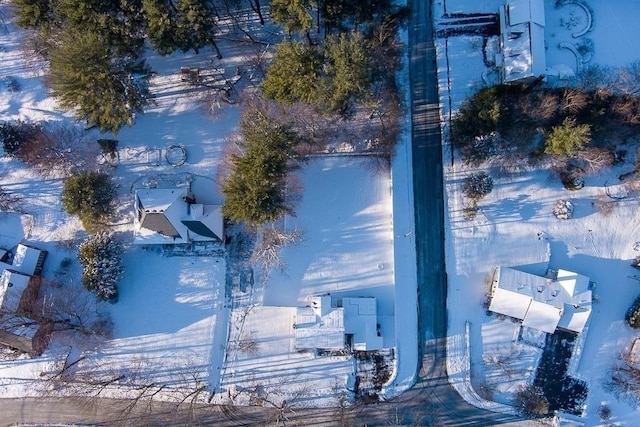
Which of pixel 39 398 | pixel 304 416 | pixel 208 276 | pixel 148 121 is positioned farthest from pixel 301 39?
pixel 39 398

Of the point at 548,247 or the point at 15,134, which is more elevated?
the point at 15,134

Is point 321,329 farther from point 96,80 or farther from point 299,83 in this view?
point 96,80

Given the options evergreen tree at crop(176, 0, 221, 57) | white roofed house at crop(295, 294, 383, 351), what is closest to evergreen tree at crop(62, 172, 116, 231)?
evergreen tree at crop(176, 0, 221, 57)

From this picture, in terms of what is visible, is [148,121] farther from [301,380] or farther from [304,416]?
[304,416]

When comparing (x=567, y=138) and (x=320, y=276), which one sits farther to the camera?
(x=320, y=276)

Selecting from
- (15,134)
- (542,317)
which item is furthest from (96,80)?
(542,317)

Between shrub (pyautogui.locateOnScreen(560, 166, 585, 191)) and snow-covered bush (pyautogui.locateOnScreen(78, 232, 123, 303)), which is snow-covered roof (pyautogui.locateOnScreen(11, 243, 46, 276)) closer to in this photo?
snow-covered bush (pyautogui.locateOnScreen(78, 232, 123, 303))

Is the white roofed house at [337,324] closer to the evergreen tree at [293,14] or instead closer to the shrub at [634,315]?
the shrub at [634,315]
